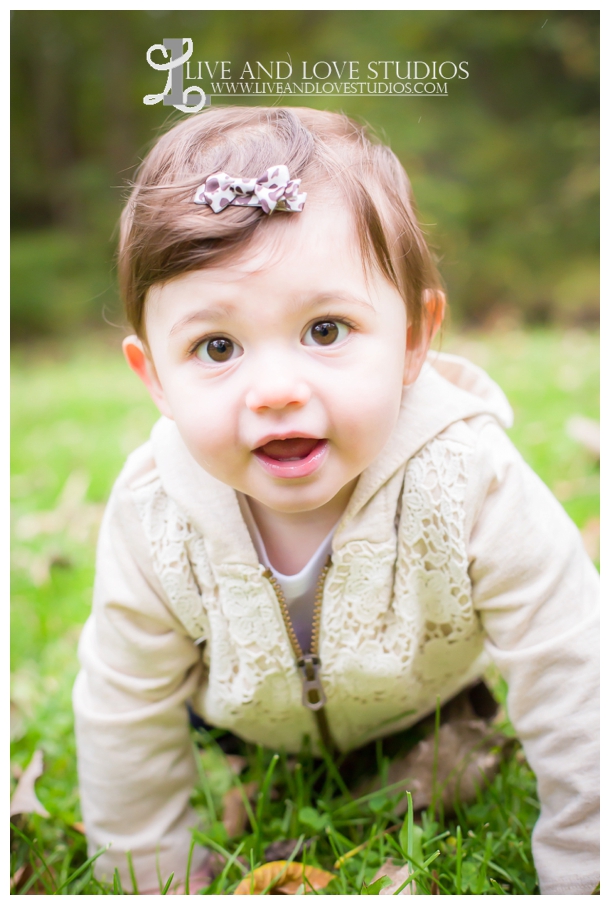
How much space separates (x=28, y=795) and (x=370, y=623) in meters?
0.54

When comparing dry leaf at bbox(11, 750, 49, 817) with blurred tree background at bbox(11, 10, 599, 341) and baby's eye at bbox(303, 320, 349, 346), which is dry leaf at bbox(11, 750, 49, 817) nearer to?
baby's eye at bbox(303, 320, 349, 346)

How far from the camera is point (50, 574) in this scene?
5.82ft

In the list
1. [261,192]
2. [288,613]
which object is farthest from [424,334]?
[288,613]

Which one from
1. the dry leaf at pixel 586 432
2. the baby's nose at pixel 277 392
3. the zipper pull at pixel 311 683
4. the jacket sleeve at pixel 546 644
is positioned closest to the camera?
the baby's nose at pixel 277 392

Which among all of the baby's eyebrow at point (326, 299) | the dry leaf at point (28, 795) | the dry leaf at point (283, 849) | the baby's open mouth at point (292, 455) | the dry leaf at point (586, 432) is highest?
the baby's eyebrow at point (326, 299)

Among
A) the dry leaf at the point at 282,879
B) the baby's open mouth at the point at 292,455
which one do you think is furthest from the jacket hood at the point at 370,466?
the dry leaf at the point at 282,879

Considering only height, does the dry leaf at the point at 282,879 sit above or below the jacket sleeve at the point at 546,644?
below

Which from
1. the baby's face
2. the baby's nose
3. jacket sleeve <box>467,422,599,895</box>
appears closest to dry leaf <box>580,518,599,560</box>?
jacket sleeve <box>467,422,599,895</box>

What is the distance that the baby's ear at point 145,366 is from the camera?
36.6 inches

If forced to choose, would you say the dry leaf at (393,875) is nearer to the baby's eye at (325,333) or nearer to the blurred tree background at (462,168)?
the baby's eye at (325,333)

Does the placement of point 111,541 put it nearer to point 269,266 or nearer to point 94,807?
point 94,807

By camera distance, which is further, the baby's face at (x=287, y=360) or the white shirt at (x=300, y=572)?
the white shirt at (x=300, y=572)

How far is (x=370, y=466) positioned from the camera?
928 millimetres
